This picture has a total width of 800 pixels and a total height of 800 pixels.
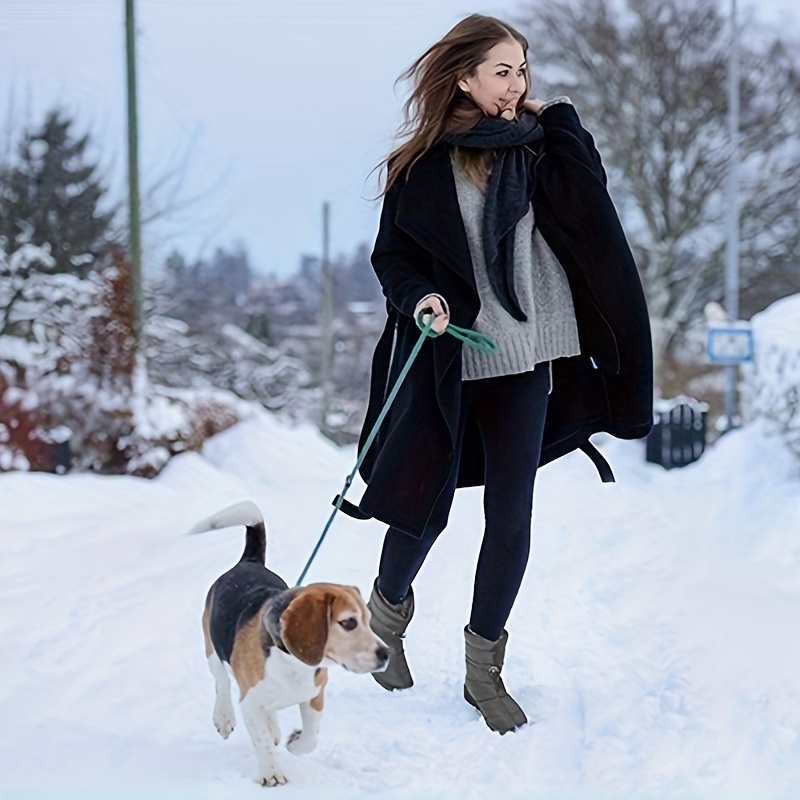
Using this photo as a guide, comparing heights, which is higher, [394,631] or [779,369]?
[779,369]

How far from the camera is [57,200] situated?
827 centimetres

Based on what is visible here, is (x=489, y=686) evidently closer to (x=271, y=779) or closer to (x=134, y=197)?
(x=271, y=779)

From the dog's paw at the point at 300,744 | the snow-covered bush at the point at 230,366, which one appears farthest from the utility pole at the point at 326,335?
the dog's paw at the point at 300,744

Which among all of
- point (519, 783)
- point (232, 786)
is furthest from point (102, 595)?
point (519, 783)

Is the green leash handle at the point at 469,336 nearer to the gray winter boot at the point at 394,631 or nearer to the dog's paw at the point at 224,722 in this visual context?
the gray winter boot at the point at 394,631

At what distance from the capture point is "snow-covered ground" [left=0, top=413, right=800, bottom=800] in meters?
2.04

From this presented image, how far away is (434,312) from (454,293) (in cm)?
12

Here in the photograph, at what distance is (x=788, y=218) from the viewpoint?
11.6 metres

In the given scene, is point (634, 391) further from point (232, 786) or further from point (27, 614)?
point (27, 614)

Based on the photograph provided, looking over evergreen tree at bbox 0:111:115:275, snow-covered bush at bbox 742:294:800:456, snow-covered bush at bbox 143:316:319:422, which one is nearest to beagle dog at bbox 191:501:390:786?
snow-covered bush at bbox 742:294:800:456

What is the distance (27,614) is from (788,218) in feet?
33.7

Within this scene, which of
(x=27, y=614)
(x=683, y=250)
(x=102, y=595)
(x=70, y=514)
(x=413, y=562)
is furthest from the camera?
(x=683, y=250)

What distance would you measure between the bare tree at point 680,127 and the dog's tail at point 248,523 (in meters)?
6.24

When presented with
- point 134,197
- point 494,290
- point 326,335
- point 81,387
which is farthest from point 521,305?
point 326,335
